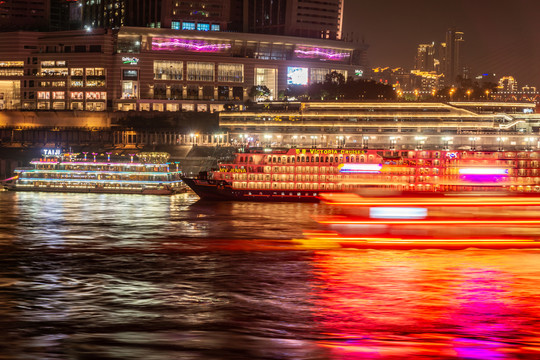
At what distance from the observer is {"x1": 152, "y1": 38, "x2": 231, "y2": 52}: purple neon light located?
14225 centimetres

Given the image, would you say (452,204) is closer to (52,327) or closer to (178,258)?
(178,258)

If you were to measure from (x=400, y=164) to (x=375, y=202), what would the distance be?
3841 centimetres

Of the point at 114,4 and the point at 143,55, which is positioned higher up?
the point at 114,4

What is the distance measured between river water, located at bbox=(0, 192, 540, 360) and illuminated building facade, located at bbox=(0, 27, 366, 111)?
100779mm

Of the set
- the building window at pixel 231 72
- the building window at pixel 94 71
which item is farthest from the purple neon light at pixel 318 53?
the building window at pixel 94 71

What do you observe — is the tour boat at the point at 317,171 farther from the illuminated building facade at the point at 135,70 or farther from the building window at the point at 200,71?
the building window at the point at 200,71

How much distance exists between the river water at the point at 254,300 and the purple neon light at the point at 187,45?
354 feet

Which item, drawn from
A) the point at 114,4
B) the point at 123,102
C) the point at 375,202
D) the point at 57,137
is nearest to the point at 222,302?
the point at 375,202

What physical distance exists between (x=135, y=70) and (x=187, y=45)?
12.5 m

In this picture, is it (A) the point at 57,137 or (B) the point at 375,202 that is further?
(A) the point at 57,137

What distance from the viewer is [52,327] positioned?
18.8 meters

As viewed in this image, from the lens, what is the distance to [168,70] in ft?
458

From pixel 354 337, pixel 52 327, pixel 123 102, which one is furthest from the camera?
pixel 123 102

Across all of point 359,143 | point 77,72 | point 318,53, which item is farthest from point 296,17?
point 359,143
